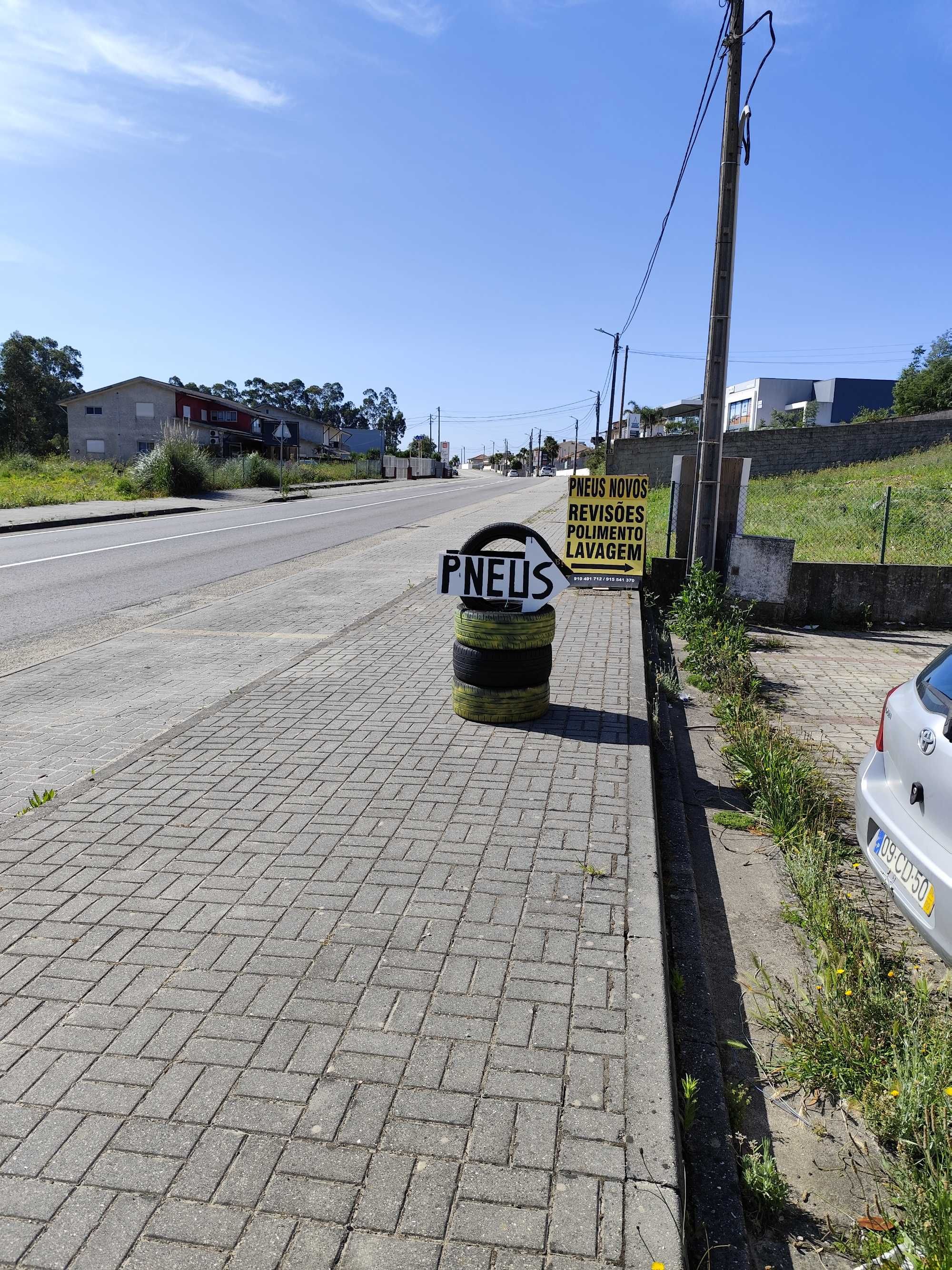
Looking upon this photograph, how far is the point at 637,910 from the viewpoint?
12.1 feet

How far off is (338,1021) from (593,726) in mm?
3582

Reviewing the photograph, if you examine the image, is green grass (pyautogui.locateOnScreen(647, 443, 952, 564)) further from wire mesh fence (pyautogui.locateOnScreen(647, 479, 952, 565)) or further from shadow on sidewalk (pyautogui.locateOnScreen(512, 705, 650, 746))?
shadow on sidewalk (pyautogui.locateOnScreen(512, 705, 650, 746))

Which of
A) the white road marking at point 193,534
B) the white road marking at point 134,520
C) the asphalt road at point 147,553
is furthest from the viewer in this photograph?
the white road marking at point 134,520

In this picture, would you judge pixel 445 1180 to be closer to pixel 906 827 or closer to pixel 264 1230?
pixel 264 1230

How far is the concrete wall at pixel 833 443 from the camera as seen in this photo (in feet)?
107

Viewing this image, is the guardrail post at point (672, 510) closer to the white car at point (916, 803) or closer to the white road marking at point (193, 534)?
the white car at point (916, 803)

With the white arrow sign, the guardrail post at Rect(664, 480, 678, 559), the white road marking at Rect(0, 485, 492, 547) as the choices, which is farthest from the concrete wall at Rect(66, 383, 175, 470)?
the white arrow sign

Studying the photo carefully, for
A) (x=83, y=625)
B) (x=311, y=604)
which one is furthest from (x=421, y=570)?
(x=83, y=625)

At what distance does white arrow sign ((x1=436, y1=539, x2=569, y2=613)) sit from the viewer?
6305 millimetres

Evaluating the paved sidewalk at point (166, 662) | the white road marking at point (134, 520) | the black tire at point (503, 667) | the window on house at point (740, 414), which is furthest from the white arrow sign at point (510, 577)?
the window on house at point (740, 414)

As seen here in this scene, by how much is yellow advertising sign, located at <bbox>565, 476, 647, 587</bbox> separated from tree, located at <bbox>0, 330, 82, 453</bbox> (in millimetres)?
67959

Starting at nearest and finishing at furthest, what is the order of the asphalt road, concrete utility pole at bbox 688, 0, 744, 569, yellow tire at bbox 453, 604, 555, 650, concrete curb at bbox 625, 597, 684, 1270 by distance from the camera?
1. concrete curb at bbox 625, 597, 684, 1270
2. yellow tire at bbox 453, 604, 555, 650
3. concrete utility pole at bbox 688, 0, 744, 569
4. the asphalt road

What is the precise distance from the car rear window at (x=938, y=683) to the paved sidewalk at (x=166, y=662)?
15.2ft

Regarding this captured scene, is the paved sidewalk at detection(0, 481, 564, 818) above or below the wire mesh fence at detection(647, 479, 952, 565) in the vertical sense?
below
